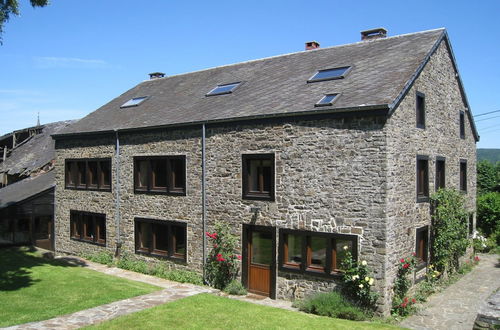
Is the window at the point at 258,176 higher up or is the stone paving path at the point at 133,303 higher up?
the window at the point at 258,176

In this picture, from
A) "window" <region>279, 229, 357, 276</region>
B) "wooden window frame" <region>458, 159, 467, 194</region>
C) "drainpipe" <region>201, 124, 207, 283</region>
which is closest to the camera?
"window" <region>279, 229, 357, 276</region>

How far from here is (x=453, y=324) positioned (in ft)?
39.4

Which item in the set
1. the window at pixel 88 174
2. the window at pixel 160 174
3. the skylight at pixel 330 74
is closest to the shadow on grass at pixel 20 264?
the window at pixel 88 174

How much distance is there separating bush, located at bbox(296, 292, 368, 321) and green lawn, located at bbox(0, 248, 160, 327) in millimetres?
5291

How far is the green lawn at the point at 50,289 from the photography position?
11.9m

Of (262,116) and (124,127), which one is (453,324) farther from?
(124,127)

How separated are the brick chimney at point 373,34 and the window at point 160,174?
30.0ft

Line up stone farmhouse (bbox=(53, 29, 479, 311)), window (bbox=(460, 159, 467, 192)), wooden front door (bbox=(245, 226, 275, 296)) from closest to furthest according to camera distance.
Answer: stone farmhouse (bbox=(53, 29, 479, 311))
wooden front door (bbox=(245, 226, 275, 296))
window (bbox=(460, 159, 467, 192))

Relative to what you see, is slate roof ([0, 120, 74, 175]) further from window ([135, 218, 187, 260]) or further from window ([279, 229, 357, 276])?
window ([279, 229, 357, 276])

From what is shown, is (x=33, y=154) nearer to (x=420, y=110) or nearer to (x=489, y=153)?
(x=420, y=110)

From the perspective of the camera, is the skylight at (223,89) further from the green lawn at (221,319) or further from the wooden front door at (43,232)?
the wooden front door at (43,232)

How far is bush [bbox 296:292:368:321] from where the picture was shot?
39.4 ft

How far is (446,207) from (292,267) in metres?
6.13

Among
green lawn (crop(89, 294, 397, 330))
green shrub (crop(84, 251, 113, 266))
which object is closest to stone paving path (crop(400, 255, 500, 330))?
green lawn (crop(89, 294, 397, 330))
